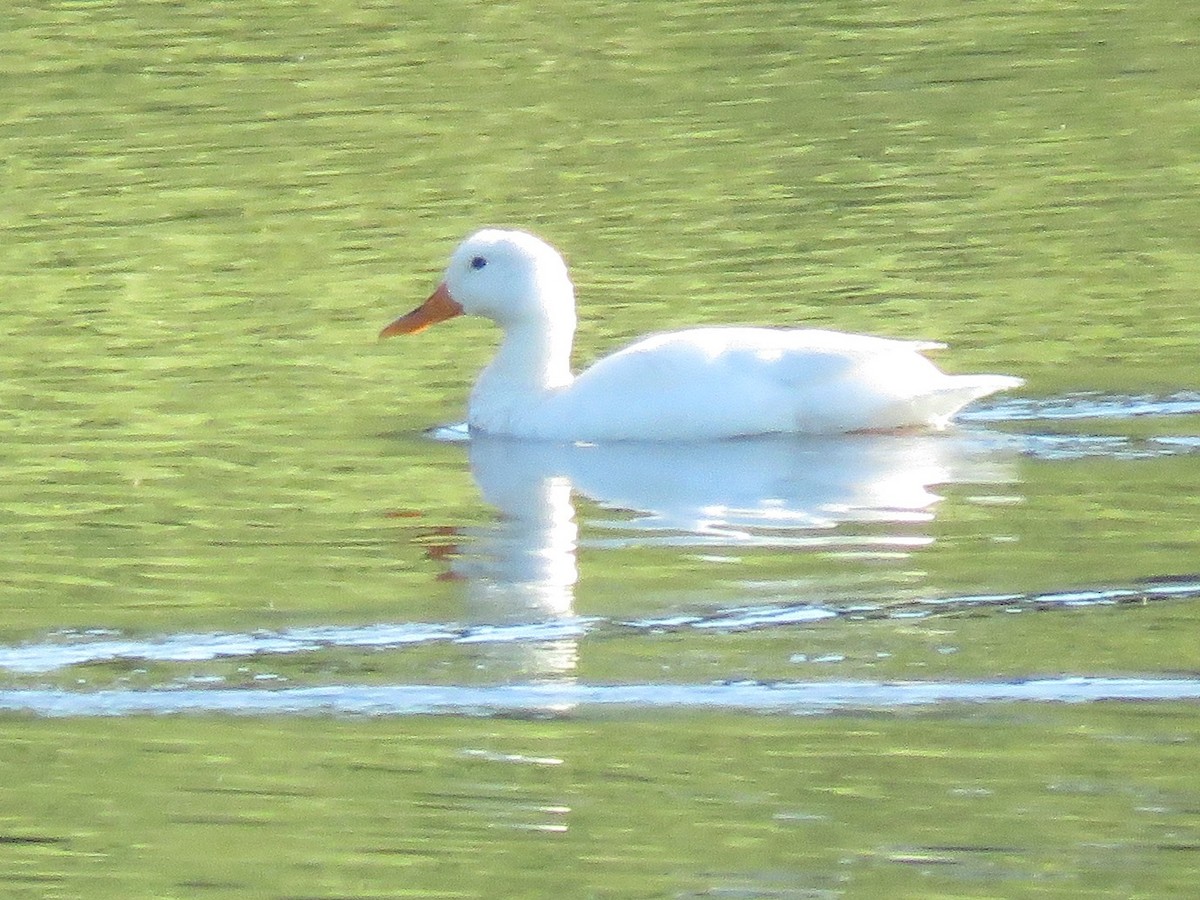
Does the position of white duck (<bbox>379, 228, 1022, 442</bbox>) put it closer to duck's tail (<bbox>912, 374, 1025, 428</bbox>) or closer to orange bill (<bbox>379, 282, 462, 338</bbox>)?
duck's tail (<bbox>912, 374, 1025, 428</bbox>)

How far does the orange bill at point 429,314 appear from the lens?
38.0 ft

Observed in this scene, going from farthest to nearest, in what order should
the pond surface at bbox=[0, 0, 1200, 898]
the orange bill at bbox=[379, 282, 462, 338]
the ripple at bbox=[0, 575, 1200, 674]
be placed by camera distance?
the orange bill at bbox=[379, 282, 462, 338] < the ripple at bbox=[0, 575, 1200, 674] < the pond surface at bbox=[0, 0, 1200, 898]

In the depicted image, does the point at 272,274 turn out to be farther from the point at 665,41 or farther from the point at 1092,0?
the point at 1092,0

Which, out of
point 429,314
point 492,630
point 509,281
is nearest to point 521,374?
point 509,281

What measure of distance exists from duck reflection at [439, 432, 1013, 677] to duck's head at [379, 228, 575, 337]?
715 mm

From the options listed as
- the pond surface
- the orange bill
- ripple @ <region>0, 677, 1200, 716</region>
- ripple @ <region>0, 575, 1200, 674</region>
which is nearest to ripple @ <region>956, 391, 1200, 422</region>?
the pond surface

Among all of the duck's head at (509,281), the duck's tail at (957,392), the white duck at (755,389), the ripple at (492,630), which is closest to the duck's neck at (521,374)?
the duck's head at (509,281)

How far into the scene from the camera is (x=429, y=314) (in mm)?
11609

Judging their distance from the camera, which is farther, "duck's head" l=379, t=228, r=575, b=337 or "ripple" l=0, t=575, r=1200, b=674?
"duck's head" l=379, t=228, r=575, b=337

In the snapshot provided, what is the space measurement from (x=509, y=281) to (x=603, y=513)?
7.09 ft

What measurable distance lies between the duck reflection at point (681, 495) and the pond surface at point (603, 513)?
0.03 metres

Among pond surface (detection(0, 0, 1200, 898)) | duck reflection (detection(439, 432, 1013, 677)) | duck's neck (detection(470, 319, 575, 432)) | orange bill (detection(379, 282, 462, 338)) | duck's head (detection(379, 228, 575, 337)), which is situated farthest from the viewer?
orange bill (detection(379, 282, 462, 338))

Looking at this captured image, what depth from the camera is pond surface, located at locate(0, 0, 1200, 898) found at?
250 inches

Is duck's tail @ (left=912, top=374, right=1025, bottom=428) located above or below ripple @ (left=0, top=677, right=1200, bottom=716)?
above
